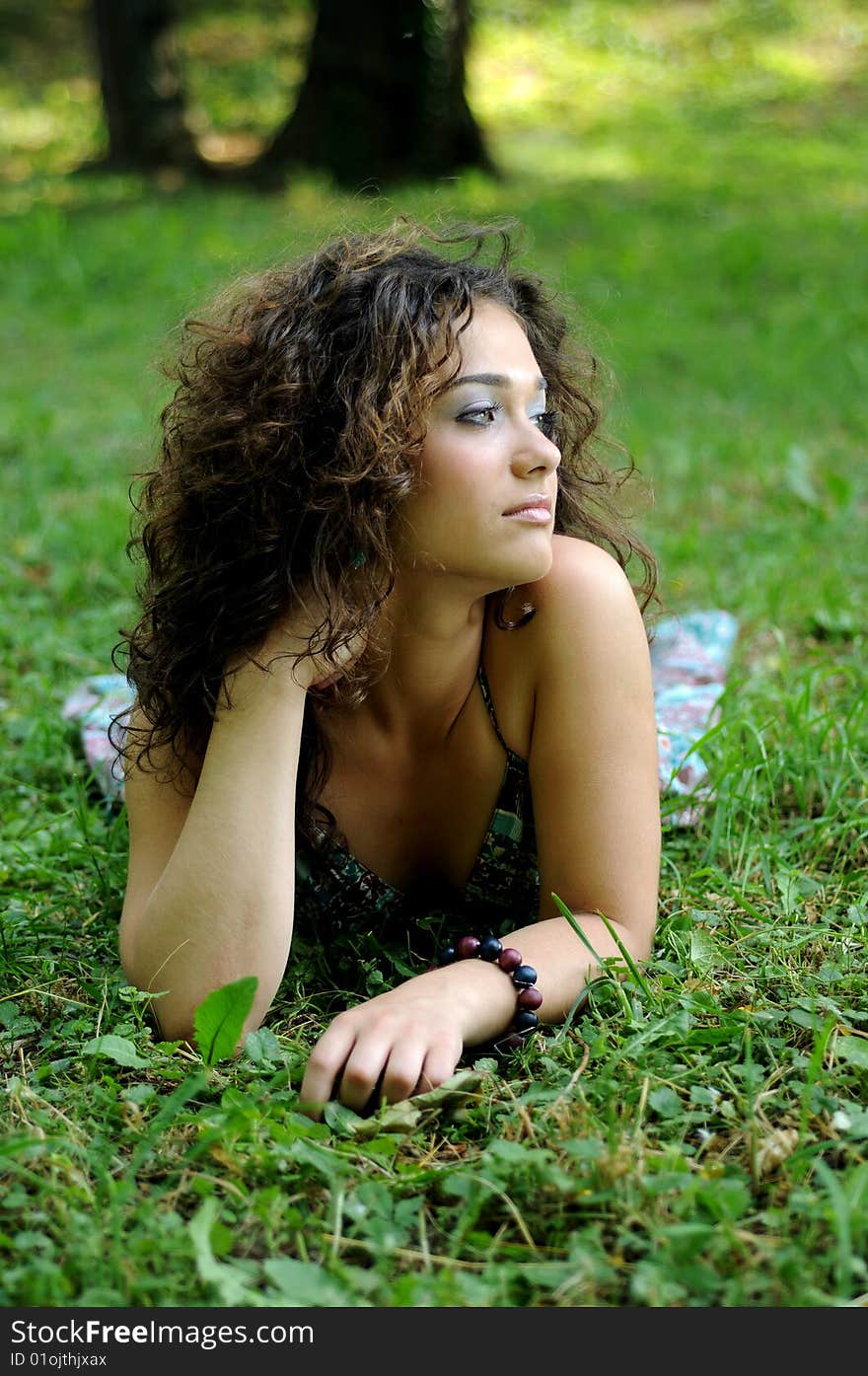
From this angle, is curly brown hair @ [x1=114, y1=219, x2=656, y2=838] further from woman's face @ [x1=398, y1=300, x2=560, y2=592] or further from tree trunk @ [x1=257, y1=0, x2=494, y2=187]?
tree trunk @ [x1=257, y1=0, x2=494, y2=187]

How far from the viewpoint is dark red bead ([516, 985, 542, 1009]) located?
2002mm

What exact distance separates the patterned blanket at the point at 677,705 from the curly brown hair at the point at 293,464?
55cm

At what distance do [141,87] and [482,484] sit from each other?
10.0 meters

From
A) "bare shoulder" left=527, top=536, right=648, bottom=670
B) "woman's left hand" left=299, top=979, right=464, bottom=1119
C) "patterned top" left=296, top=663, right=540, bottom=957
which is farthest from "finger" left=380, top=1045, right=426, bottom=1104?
"bare shoulder" left=527, top=536, right=648, bottom=670

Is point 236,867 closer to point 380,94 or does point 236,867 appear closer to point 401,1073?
point 401,1073

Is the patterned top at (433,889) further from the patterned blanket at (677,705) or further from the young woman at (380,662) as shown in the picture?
the patterned blanket at (677,705)

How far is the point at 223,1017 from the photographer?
1.94 metres

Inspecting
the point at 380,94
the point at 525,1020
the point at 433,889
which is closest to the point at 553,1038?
the point at 525,1020

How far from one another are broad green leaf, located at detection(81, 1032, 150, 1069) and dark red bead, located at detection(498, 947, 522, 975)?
51 cm

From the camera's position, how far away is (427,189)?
10047mm

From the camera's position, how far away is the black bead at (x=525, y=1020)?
6.57ft

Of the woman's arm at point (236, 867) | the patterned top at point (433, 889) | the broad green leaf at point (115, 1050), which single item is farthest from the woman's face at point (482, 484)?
the broad green leaf at point (115, 1050)

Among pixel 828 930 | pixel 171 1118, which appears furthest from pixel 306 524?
pixel 828 930

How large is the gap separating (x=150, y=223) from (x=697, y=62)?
8.99 metres
